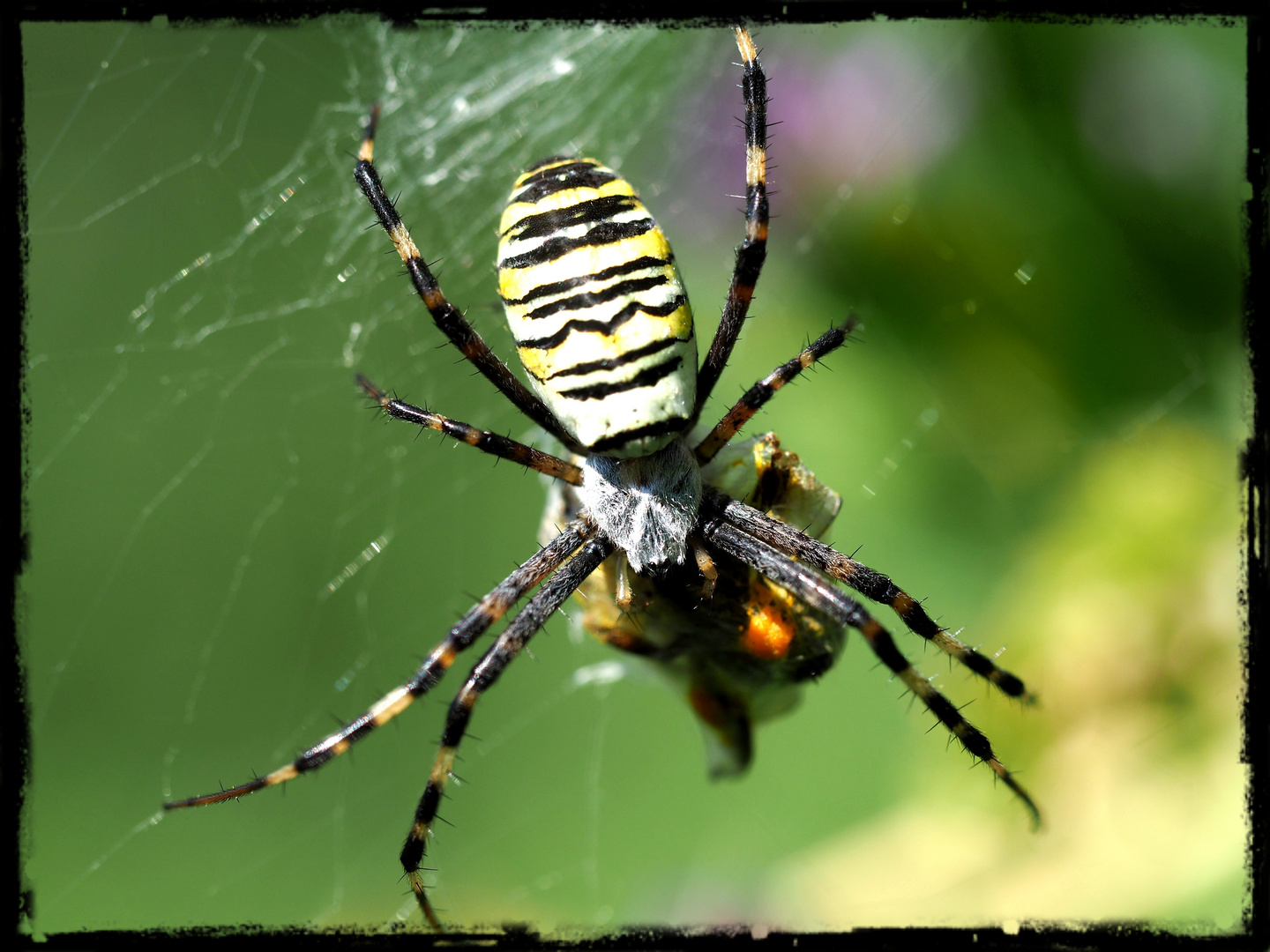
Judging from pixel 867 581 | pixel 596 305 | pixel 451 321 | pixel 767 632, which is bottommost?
pixel 767 632

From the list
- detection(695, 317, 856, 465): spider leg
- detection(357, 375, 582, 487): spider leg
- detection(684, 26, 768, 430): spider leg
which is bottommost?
detection(357, 375, 582, 487): spider leg

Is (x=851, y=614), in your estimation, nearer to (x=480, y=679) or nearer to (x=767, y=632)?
(x=767, y=632)

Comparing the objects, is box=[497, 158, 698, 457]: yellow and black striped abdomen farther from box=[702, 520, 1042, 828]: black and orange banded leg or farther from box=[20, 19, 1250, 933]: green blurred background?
box=[20, 19, 1250, 933]: green blurred background

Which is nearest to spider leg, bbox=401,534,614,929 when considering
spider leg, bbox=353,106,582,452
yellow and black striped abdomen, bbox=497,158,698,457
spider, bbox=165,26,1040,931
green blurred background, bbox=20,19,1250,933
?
spider, bbox=165,26,1040,931

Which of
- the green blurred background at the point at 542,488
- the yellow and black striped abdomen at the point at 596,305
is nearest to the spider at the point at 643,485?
the yellow and black striped abdomen at the point at 596,305

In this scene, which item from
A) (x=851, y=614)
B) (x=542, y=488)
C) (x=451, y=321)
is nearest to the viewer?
(x=851, y=614)

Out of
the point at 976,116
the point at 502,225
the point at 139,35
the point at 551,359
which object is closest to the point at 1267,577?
the point at 976,116

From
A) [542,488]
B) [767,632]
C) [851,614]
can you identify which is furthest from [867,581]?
[542,488]

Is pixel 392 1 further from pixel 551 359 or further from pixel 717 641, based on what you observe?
pixel 717 641
